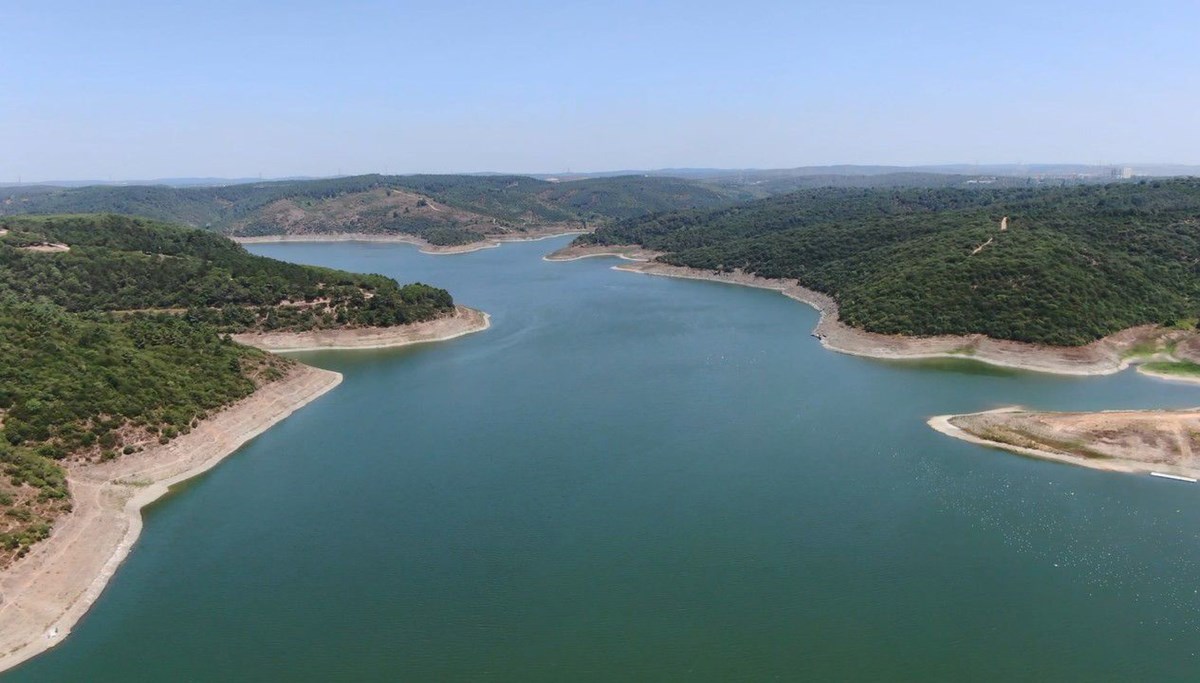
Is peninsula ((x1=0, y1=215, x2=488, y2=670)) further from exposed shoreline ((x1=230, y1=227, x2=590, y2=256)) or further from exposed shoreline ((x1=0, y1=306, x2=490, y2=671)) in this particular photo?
exposed shoreline ((x1=230, y1=227, x2=590, y2=256))

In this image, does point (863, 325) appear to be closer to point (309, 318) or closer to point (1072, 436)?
point (1072, 436)

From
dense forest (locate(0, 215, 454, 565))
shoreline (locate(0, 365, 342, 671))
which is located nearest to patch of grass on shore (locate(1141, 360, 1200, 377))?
dense forest (locate(0, 215, 454, 565))

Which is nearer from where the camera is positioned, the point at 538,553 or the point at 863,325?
the point at 538,553

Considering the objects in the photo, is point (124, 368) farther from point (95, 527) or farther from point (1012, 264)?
point (1012, 264)

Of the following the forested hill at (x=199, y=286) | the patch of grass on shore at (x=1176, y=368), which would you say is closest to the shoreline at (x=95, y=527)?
the forested hill at (x=199, y=286)

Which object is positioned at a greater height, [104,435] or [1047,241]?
[1047,241]

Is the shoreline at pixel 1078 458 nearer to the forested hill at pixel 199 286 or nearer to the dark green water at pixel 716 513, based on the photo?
the dark green water at pixel 716 513

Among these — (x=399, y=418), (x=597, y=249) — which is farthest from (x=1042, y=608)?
(x=597, y=249)
